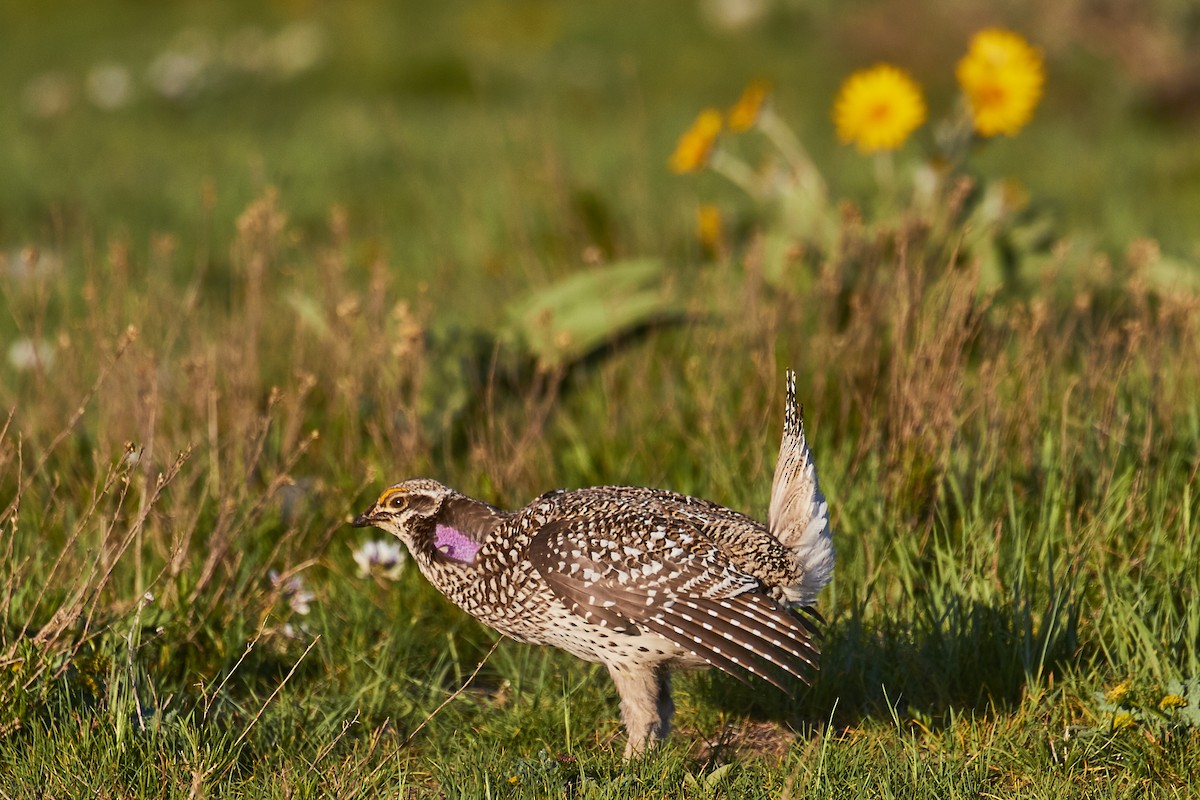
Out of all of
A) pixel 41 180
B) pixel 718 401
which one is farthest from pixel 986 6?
pixel 718 401

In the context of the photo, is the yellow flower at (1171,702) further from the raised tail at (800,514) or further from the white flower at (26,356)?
the white flower at (26,356)

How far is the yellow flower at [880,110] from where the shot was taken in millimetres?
6598

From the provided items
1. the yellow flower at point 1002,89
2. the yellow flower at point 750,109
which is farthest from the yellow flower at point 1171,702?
the yellow flower at point 750,109

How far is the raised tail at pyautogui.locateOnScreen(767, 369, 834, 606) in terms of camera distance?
3838mm

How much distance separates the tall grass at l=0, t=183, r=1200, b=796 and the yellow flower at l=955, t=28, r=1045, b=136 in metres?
0.65

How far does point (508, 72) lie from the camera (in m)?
14.3

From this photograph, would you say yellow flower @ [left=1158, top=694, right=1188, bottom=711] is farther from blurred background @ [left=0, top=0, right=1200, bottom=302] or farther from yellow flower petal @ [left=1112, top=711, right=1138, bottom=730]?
blurred background @ [left=0, top=0, right=1200, bottom=302]

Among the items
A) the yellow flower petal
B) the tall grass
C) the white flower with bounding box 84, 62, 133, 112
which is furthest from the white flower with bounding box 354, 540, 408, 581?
the white flower with bounding box 84, 62, 133, 112

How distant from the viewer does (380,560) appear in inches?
190

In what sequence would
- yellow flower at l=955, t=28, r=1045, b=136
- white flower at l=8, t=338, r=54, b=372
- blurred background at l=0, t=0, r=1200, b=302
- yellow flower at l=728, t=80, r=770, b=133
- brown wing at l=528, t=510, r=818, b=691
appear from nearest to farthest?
brown wing at l=528, t=510, r=818, b=691, white flower at l=8, t=338, r=54, b=372, yellow flower at l=955, t=28, r=1045, b=136, yellow flower at l=728, t=80, r=770, b=133, blurred background at l=0, t=0, r=1200, b=302

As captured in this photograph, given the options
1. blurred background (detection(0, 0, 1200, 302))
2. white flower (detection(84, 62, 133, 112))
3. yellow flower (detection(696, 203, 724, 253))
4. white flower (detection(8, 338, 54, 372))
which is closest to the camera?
white flower (detection(8, 338, 54, 372))

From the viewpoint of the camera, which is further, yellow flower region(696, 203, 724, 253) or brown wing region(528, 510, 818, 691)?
yellow flower region(696, 203, 724, 253)

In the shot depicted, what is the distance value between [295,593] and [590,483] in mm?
1290

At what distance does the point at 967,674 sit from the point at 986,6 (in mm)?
12808
